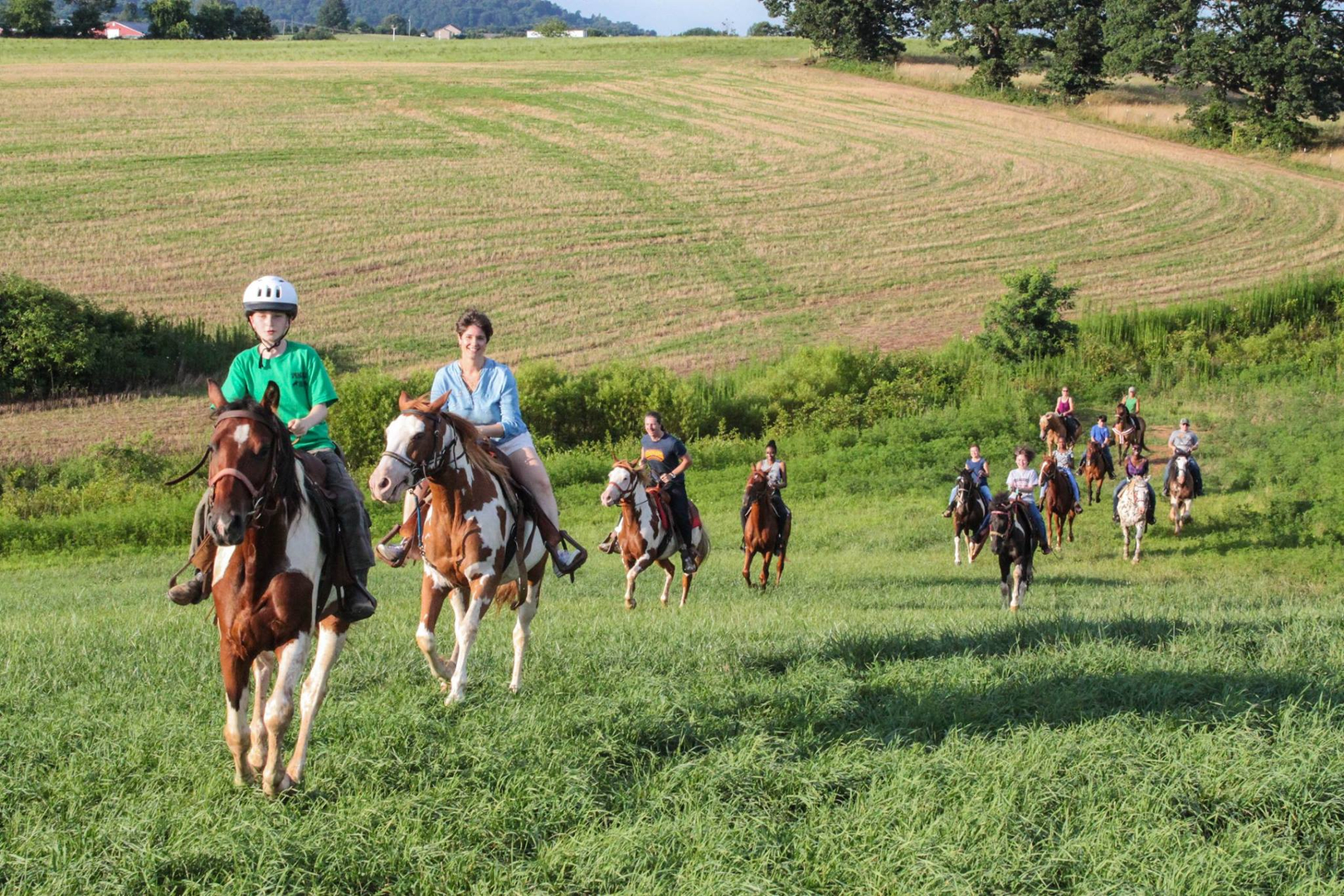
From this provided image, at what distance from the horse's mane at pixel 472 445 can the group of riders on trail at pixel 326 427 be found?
0.12 meters

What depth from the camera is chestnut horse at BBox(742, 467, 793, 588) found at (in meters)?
18.1

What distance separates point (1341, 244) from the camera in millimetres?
45031

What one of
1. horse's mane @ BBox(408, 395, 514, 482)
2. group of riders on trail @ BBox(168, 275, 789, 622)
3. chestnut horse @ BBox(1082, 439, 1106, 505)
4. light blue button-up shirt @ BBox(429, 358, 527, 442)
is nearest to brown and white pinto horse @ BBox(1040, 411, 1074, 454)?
chestnut horse @ BBox(1082, 439, 1106, 505)

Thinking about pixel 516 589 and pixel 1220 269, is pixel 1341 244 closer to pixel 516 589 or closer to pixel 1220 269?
pixel 1220 269

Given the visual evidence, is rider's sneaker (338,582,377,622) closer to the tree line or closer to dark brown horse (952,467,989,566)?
dark brown horse (952,467,989,566)

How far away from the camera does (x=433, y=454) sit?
7828 mm

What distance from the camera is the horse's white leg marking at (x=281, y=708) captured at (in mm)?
6301

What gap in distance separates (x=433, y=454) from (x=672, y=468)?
7.50 m

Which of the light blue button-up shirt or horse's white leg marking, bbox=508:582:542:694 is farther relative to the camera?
the light blue button-up shirt

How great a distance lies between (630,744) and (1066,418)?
982 inches

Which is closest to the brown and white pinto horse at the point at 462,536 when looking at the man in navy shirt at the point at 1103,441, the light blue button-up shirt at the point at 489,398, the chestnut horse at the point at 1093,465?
the light blue button-up shirt at the point at 489,398

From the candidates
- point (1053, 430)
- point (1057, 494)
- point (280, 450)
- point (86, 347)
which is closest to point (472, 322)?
point (280, 450)

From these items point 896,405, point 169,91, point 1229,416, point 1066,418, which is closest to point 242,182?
point 169,91

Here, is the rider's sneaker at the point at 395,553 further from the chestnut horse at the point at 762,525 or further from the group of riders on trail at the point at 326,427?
the chestnut horse at the point at 762,525
